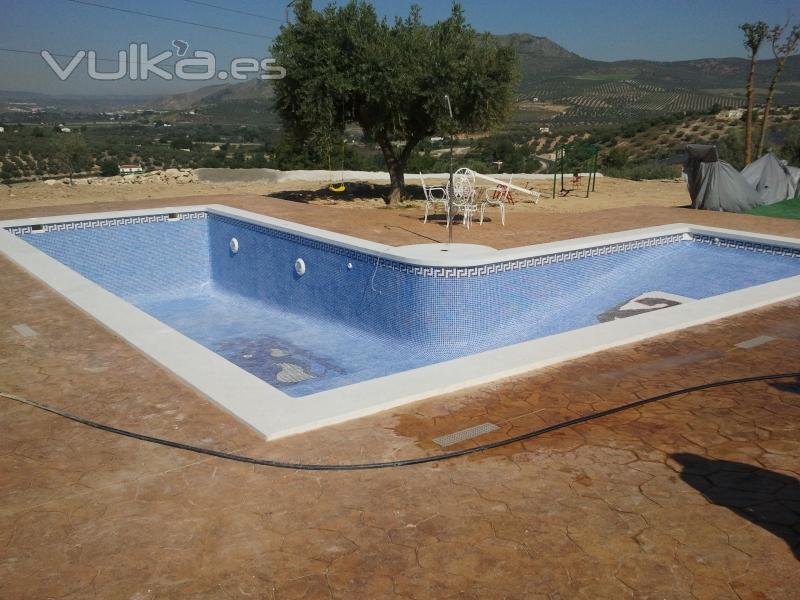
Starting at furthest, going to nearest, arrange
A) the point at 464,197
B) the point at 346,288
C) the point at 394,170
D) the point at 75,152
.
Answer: the point at 75,152 < the point at 394,170 < the point at 464,197 < the point at 346,288

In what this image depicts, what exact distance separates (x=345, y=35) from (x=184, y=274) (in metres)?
6.91

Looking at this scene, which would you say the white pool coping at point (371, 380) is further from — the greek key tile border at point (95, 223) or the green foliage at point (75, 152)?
the green foliage at point (75, 152)

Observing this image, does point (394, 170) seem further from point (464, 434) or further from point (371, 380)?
point (464, 434)

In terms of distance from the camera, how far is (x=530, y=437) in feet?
13.1

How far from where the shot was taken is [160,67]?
15.7 meters

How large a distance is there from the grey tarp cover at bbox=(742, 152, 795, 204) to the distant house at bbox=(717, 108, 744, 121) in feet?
110

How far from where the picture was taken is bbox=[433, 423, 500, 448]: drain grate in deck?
392 centimetres

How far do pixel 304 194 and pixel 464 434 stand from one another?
1431 cm

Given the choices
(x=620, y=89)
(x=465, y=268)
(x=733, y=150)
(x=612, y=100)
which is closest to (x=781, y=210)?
(x=465, y=268)

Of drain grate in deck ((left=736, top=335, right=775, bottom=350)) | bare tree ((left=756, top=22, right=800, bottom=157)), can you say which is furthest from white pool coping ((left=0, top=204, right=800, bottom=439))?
bare tree ((left=756, top=22, right=800, bottom=157))

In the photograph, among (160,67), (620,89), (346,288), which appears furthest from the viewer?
(620,89)

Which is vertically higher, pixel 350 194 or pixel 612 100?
pixel 612 100

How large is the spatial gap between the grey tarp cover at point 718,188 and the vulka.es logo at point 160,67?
918 centimetres

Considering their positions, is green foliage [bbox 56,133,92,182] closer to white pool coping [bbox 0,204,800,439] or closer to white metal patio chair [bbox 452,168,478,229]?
white metal patio chair [bbox 452,168,478,229]
